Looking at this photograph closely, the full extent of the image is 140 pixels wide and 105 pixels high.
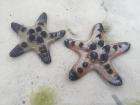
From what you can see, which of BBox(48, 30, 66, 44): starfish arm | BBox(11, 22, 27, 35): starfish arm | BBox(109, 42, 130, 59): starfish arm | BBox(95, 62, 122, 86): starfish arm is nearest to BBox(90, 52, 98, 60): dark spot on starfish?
BBox(95, 62, 122, 86): starfish arm

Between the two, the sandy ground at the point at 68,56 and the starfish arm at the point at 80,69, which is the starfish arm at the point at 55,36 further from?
the starfish arm at the point at 80,69

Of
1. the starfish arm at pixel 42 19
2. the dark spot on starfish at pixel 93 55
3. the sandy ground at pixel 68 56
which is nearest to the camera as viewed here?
the sandy ground at pixel 68 56

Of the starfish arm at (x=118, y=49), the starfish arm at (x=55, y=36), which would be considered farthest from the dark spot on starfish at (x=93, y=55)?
the starfish arm at (x=55, y=36)

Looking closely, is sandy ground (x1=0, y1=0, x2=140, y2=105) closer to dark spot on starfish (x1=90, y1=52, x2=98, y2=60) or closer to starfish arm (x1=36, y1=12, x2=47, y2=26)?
starfish arm (x1=36, y1=12, x2=47, y2=26)

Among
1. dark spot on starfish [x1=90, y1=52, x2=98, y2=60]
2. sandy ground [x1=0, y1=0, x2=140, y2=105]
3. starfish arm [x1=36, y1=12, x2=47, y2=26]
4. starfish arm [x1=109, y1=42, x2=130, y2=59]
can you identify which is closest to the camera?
sandy ground [x1=0, y1=0, x2=140, y2=105]

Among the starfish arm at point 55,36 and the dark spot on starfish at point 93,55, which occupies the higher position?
the starfish arm at point 55,36

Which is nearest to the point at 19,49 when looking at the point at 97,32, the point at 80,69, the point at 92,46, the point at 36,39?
the point at 36,39

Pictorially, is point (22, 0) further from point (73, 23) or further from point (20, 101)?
point (20, 101)

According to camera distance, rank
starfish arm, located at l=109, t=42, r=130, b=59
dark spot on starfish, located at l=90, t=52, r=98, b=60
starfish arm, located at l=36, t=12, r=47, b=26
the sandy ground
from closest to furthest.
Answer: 1. the sandy ground
2. dark spot on starfish, located at l=90, t=52, r=98, b=60
3. starfish arm, located at l=109, t=42, r=130, b=59
4. starfish arm, located at l=36, t=12, r=47, b=26
